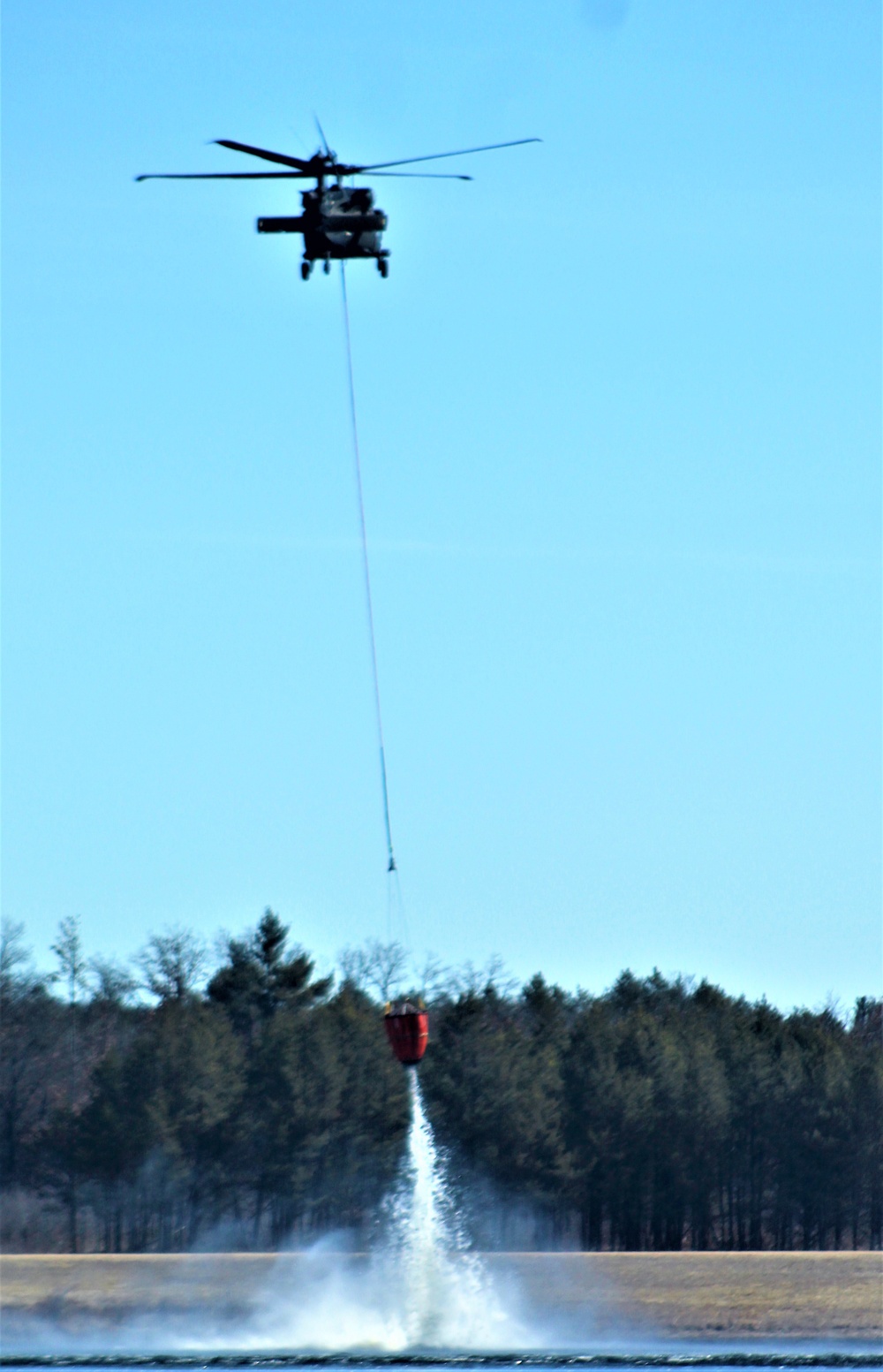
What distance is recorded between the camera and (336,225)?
35.4 m

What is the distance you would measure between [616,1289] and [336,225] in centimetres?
4311

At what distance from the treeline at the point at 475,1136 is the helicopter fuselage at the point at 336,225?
2339 inches

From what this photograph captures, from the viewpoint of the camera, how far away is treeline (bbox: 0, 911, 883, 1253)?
89.7 meters

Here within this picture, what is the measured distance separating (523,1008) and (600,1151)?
26498mm

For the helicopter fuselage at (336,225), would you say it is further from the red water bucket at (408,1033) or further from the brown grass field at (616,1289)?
the brown grass field at (616,1289)

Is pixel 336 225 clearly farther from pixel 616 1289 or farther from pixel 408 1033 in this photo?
pixel 616 1289

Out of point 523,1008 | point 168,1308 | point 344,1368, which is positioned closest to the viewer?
point 344,1368

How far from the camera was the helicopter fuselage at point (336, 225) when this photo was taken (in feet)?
116

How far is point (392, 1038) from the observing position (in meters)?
45.2

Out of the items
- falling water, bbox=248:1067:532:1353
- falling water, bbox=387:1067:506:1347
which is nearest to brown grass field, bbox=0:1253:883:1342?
falling water, bbox=248:1067:532:1353

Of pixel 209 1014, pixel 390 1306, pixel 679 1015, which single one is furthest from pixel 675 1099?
pixel 390 1306

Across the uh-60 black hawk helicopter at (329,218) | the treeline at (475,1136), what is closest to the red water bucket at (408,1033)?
the uh-60 black hawk helicopter at (329,218)

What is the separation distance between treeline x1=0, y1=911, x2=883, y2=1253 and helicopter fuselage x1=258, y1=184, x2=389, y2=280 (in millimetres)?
59418

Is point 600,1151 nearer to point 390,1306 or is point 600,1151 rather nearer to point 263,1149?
point 263,1149
